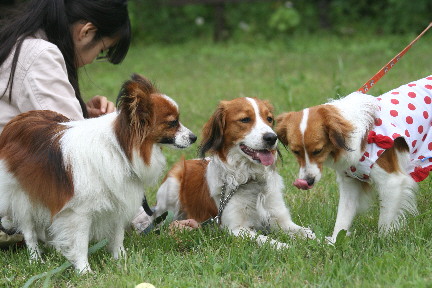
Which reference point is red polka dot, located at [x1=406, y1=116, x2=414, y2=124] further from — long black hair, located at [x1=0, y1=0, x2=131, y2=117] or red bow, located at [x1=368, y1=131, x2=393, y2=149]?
long black hair, located at [x1=0, y1=0, x2=131, y2=117]

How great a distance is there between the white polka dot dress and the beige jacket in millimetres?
1860

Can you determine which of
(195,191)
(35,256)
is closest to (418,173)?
(195,191)

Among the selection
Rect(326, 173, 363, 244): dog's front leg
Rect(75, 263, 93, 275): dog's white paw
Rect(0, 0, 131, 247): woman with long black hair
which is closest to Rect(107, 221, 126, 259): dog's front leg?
Rect(75, 263, 93, 275): dog's white paw

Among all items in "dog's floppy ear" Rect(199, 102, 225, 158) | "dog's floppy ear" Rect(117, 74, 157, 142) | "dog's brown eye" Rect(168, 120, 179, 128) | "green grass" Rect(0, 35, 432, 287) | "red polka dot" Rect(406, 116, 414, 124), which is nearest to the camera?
"green grass" Rect(0, 35, 432, 287)

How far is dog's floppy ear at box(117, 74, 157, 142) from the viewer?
136 inches

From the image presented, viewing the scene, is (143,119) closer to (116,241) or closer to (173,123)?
(173,123)

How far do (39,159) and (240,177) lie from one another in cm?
137

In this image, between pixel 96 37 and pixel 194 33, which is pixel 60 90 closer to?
pixel 96 37

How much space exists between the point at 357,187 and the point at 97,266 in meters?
1.71

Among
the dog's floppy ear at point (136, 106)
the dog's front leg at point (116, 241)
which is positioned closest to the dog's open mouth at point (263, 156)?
the dog's floppy ear at point (136, 106)

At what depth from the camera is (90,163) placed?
353 centimetres

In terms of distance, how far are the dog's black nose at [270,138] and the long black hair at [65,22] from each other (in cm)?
138

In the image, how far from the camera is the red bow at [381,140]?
3.76m

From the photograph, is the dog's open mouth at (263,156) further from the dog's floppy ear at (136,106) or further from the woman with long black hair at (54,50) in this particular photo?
the woman with long black hair at (54,50)
